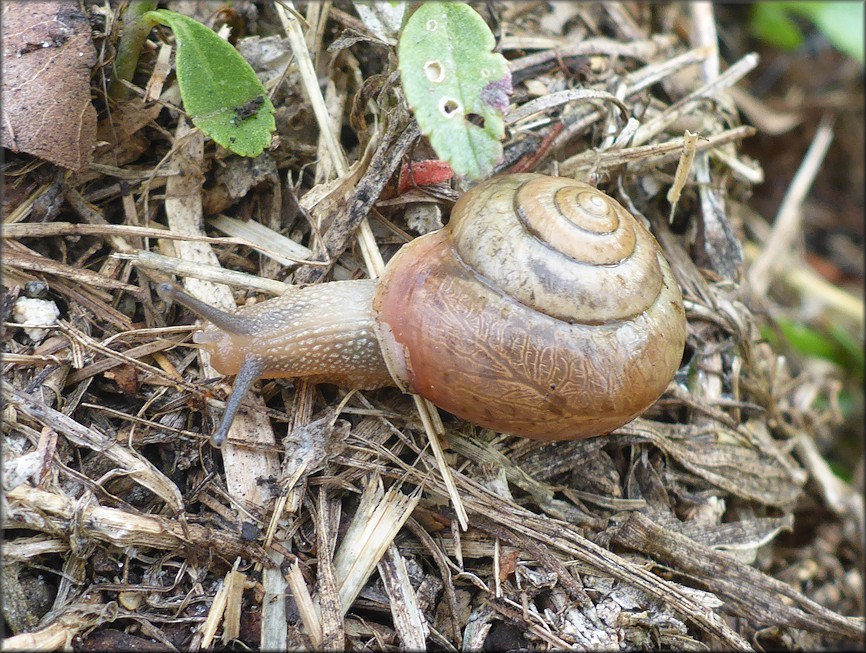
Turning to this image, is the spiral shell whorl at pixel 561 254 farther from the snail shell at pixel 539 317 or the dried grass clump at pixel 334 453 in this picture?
the dried grass clump at pixel 334 453

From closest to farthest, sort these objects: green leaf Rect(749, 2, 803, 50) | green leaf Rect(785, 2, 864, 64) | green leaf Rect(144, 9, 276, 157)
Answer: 1. green leaf Rect(144, 9, 276, 157)
2. green leaf Rect(785, 2, 864, 64)
3. green leaf Rect(749, 2, 803, 50)

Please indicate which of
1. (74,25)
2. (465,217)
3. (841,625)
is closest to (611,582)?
(841,625)

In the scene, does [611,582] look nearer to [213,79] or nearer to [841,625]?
[841,625]

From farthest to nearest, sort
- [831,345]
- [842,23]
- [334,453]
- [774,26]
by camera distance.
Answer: [774,26], [831,345], [842,23], [334,453]

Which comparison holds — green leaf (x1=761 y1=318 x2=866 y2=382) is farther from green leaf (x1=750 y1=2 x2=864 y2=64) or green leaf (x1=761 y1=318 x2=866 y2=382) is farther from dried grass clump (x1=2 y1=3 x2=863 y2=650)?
green leaf (x1=750 y1=2 x2=864 y2=64)

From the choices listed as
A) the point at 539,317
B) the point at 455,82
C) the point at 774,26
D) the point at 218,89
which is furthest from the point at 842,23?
the point at 218,89

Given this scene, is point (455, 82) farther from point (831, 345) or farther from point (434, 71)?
point (831, 345)

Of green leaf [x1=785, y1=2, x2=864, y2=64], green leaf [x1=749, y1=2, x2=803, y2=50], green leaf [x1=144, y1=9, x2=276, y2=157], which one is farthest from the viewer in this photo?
green leaf [x1=749, y1=2, x2=803, y2=50]

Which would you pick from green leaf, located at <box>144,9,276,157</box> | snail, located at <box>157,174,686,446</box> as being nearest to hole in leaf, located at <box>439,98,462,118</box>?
snail, located at <box>157,174,686,446</box>
